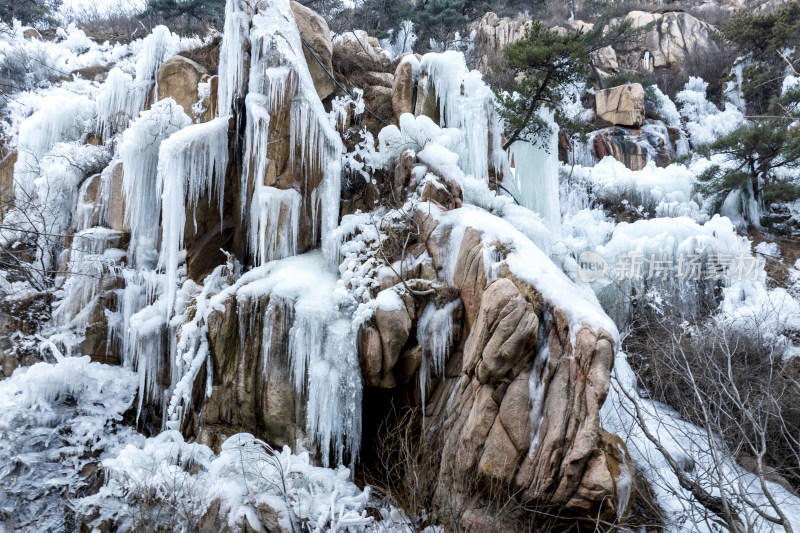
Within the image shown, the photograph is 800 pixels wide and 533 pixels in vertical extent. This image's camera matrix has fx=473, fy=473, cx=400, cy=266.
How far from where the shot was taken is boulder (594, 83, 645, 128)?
15.3 metres

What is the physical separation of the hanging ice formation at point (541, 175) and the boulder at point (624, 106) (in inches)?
288

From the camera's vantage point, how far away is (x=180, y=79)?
987 cm

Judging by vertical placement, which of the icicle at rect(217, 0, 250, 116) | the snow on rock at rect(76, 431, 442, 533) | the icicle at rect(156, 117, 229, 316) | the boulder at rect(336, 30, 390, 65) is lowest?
the snow on rock at rect(76, 431, 442, 533)

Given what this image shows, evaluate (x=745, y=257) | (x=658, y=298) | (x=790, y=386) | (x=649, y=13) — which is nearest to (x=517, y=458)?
(x=790, y=386)

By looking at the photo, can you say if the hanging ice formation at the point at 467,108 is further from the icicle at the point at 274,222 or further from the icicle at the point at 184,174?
the icicle at the point at 184,174

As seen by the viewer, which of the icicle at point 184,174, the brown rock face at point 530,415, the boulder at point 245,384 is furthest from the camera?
the icicle at point 184,174

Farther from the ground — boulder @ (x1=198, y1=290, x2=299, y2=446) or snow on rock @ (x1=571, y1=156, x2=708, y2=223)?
snow on rock @ (x1=571, y1=156, x2=708, y2=223)

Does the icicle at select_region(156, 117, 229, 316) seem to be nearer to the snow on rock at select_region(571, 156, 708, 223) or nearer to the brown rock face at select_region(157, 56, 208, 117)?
the brown rock face at select_region(157, 56, 208, 117)

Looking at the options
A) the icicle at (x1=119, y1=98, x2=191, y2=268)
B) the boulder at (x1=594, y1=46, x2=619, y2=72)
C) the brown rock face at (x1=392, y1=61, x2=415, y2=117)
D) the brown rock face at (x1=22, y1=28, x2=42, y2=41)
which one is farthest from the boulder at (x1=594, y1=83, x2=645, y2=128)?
the brown rock face at (x1=22, y1=28, x2=42, y2=41)

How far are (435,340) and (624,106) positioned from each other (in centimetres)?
1326

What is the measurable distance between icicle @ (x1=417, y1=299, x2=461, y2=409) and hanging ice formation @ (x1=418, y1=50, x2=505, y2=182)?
387 centimetres

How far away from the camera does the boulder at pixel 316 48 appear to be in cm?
944

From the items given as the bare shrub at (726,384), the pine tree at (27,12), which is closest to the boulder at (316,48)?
the bare shrub at (726,384)

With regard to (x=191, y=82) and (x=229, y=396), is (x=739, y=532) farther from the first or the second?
(x=191, y=82)
